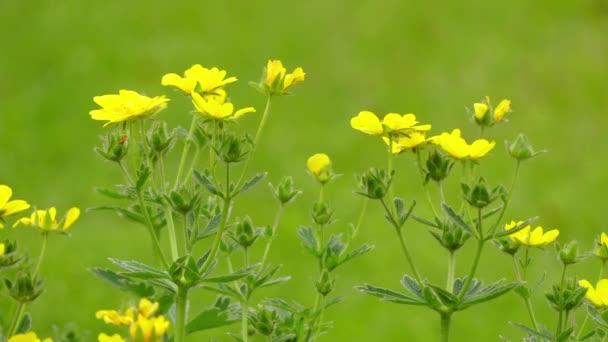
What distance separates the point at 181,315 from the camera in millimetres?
934

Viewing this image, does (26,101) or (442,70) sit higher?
(442,70)

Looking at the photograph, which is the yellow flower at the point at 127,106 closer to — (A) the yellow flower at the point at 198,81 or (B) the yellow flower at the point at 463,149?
(A) the yellow flower at the point at 198,81

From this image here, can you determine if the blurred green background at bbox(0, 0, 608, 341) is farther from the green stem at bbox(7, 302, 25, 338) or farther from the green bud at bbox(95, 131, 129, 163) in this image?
the green bud at bbox(95, 131, 129, 163)

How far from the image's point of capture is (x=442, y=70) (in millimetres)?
4590

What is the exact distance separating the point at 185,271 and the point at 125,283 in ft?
0.72

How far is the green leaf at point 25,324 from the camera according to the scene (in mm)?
1041

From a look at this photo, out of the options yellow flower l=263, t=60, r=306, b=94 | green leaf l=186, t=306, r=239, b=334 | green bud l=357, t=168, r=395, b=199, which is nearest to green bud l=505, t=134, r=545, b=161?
green bud l=357, t=168, r=395, b=199

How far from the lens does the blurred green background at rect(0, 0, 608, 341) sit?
3285 millimetres

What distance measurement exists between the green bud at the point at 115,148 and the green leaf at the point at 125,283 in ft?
0.67

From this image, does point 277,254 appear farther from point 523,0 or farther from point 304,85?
point 523,0

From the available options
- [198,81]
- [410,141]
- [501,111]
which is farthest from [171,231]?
[501,111]

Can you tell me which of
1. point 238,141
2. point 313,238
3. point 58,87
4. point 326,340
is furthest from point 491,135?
point 238,141

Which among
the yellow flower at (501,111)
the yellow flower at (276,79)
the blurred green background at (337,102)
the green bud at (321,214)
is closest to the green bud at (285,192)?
the green bud at (321,214)

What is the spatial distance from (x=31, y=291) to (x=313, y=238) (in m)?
0.36
